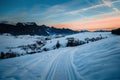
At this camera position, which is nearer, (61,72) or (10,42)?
(61,72)

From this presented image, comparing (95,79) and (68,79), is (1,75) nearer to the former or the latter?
(68,79)

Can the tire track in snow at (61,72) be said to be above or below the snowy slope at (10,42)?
below

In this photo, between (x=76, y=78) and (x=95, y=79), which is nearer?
(x=95, y=79)

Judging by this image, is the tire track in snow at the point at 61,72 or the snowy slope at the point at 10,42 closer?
the tire track in snow at the point at 61,72

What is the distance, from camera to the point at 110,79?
5.05 meters

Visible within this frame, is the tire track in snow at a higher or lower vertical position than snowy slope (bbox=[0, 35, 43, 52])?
lower

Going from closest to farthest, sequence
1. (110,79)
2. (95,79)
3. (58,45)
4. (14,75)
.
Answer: (110,79) < (95,79) < (14,75) < (58,45)

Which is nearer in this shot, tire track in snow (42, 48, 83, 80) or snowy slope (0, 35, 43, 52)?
tire track in snow (42, 48, 83, 80)

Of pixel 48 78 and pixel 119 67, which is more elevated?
pixel 119 67

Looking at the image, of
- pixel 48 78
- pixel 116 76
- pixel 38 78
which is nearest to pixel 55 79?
pixel 48 78

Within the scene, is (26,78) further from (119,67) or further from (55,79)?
(119,67)

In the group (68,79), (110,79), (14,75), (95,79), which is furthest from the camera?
(14,75)

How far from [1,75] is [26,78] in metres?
1.59

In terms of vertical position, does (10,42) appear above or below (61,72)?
above
